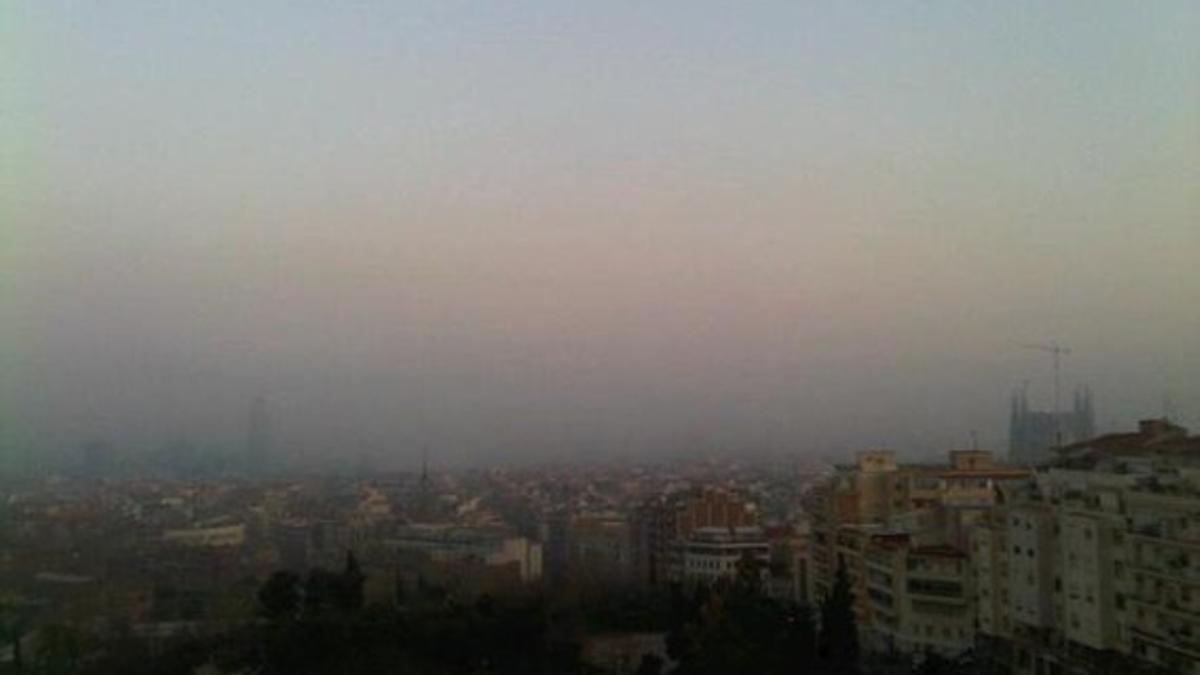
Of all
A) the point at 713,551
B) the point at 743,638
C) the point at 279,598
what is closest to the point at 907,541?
the point at 743,638

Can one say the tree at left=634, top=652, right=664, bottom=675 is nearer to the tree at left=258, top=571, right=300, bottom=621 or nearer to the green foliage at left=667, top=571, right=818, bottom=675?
the green foliage at left=667, top=571, right=818, bottom=675

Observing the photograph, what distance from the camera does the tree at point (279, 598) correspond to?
945 centimetres

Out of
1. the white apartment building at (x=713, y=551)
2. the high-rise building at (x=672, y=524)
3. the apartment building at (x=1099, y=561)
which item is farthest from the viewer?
the high-rise building at (x=672, y=524)

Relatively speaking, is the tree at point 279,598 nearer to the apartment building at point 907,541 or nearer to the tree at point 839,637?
the tree at point 839,637

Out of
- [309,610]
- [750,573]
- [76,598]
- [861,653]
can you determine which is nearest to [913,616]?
[861,653]

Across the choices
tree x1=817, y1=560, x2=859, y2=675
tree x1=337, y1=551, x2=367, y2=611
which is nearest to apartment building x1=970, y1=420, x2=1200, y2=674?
tree x1=817, y1=560, x2=859, y2=675

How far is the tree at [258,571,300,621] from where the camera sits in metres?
9.45

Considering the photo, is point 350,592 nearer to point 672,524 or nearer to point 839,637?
point 839,637

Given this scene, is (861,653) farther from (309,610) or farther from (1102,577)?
(309,610)

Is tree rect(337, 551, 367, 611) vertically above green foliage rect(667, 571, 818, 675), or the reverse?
tree rect(337, 551, 367, 611)

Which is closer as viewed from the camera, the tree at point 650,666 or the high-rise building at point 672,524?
the tree at point 650,666

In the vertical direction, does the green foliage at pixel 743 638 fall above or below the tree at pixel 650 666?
above

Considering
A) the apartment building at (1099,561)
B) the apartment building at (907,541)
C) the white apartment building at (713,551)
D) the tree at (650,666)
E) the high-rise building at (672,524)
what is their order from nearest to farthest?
the apartment building at (1099,561) → the tree at (650,666) → the apartment building at (907,541) → the white apartment building at (713,551) → the high-rise building at (672,524)

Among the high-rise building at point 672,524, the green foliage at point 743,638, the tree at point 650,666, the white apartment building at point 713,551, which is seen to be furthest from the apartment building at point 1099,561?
the high-rise building at point 672,524
